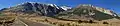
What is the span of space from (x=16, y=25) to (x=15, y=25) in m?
0.77

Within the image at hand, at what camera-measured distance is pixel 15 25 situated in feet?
248

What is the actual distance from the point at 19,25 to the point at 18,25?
0.95 feet

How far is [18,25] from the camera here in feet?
241

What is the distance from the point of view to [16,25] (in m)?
74.9

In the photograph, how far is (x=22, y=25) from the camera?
2852 inches

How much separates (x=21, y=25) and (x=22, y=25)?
59cm

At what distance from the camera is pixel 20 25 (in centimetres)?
7212

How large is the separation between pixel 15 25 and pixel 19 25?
249 cm

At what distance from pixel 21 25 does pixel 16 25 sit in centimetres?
245

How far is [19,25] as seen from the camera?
73.4 m

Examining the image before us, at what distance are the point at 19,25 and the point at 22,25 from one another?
132 centimetres

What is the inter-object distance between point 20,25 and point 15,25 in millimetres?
3844

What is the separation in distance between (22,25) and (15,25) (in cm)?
380
